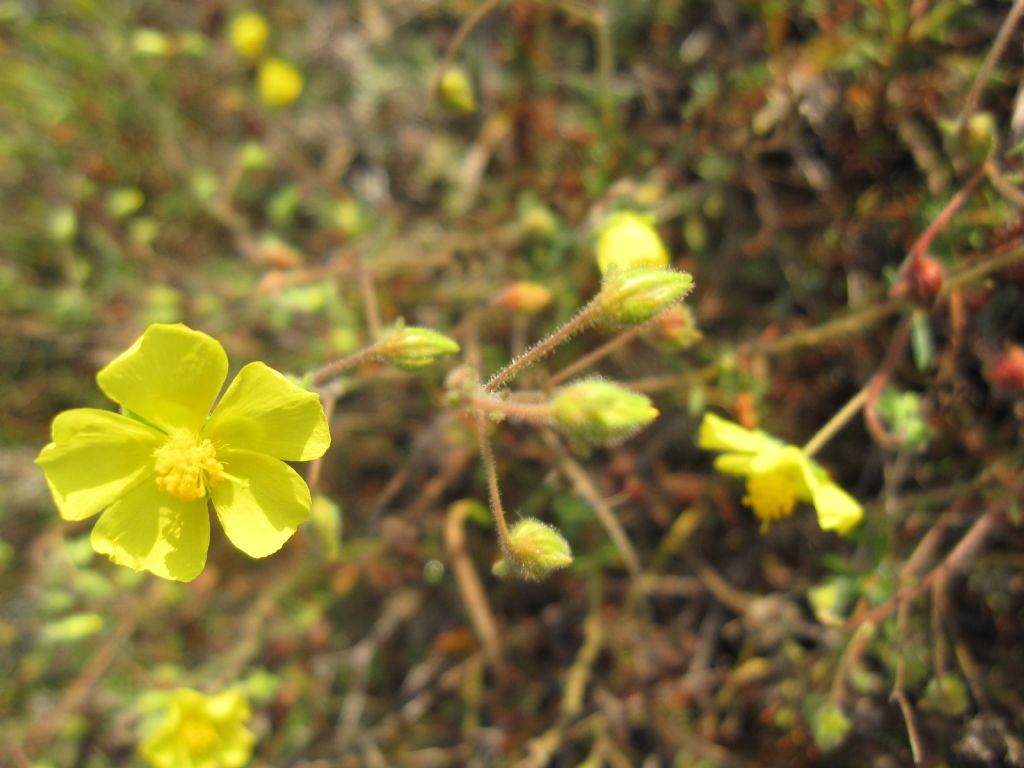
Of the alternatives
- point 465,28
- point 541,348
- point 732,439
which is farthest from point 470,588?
point 465,28

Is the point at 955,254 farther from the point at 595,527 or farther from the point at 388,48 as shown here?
the point at 388,48

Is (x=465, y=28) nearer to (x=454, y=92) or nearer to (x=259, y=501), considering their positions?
(x=454, y=92)

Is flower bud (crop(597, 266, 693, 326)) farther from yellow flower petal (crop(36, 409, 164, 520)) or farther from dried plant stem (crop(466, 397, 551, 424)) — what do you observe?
yellow flower petal (crop(36, 409, 164, 520))

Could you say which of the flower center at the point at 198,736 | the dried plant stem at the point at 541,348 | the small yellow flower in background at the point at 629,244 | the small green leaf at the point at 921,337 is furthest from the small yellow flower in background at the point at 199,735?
the small green leaf at the point at 921,337

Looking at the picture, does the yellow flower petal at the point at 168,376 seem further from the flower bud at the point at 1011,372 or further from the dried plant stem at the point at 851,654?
the flower bud at the point at 1011,372

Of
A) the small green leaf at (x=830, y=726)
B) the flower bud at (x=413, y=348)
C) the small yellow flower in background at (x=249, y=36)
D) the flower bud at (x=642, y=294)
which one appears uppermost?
the small yellow flower in background at (x=249, y=36)

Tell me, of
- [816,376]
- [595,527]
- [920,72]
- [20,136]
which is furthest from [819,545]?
[20,136]
